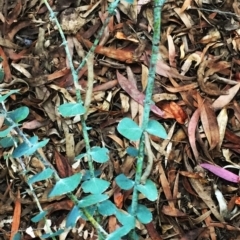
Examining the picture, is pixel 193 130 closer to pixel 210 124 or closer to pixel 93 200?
pixel 210 124

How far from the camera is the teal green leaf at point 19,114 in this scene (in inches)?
35.2

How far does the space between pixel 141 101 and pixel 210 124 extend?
183mm

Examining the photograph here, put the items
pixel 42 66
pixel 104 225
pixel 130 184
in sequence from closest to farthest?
pixel 130 184 → pixel 104 225 → pixel 42 66

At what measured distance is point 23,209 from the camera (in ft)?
4.11

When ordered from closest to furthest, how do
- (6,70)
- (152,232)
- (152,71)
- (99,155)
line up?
1. (152,71)
2. (99,155)
3. (152,232)
4. (6,70)

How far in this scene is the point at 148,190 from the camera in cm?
92

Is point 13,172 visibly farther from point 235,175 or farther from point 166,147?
point 235,175

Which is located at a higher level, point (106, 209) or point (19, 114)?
point (19, 114)

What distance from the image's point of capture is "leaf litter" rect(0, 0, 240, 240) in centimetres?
122

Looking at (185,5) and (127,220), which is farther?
(185,5)

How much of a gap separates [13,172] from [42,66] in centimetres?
29

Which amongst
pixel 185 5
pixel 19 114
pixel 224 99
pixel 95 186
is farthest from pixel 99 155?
pixel 185 5

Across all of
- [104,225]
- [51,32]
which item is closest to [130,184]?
[104,225]

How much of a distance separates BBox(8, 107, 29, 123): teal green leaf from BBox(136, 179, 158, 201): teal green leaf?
0.25 meters
